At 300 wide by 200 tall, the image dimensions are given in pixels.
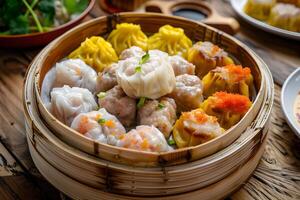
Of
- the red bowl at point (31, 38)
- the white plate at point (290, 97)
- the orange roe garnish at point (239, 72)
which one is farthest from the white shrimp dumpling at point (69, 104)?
the white plate at point (290, 97)

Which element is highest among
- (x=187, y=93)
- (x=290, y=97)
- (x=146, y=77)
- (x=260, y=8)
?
(x=146, y=77)

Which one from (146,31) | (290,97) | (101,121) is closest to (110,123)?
(101,121)

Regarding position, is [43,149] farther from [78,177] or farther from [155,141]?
[155,141]

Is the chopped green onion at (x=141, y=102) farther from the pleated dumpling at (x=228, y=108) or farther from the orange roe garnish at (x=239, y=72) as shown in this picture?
the orange roe garnish at (x=239, y=72)

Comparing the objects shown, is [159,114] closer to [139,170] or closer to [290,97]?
[139,170]

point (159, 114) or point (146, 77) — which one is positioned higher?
point (146, 77)

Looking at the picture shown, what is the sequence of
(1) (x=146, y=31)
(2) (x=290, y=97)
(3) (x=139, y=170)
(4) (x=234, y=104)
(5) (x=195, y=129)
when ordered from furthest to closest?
(1) (x=146, y=31) → (2) (x=290, y=97) → (4) (x=234, y=104) → (5) (x=195, y=129) → (3) (x=139, y=170)

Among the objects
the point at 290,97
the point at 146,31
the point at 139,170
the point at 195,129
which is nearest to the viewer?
the point at 139,170
